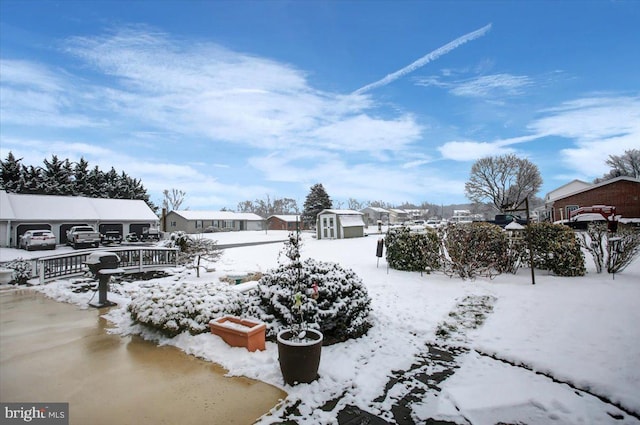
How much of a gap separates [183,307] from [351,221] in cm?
2331

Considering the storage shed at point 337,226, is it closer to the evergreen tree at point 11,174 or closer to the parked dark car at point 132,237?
the parked dark car at point 132,237

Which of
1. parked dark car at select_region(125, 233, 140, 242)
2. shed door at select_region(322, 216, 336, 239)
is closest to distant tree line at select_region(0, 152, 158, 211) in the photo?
parked dark car at select_region(125, 233, 140, 242)

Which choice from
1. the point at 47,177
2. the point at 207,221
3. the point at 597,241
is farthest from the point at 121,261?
the point at 207,221

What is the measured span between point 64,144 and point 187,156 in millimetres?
1206

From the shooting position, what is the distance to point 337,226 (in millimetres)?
26281

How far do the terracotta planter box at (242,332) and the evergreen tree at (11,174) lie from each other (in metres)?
2.74

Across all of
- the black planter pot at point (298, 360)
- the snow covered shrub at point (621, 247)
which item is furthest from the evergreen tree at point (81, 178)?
the snow covered shrub at point (621, 247)

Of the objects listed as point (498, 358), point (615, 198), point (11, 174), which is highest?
point (615, 198)

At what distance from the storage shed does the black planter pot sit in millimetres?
22980

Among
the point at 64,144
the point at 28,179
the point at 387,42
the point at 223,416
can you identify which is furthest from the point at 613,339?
the point at 28,179

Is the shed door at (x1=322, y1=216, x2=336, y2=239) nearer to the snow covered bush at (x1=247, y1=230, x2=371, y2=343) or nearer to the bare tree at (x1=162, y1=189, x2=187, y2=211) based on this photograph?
the bare tree at (x1=162, y1=189, x2=187, y2=211)

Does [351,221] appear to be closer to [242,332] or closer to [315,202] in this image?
[315,202]

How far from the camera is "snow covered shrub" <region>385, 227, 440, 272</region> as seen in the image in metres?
9.00

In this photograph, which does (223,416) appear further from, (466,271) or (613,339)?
(466,271)
